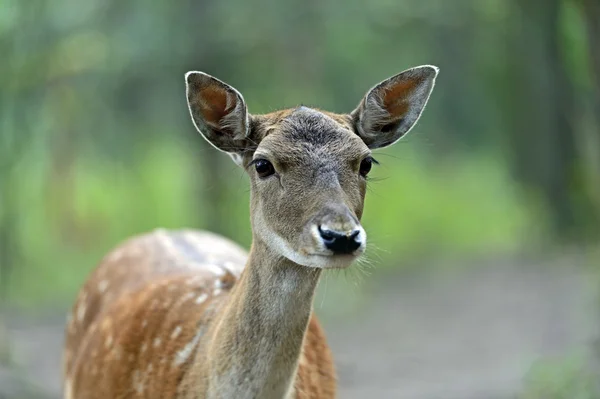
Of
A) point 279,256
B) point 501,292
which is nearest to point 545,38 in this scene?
point 501,292

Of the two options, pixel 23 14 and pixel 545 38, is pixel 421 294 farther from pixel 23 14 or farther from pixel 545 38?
pixel 23 14

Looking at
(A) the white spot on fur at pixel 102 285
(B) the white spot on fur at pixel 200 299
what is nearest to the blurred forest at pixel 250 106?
(A) the white spot on fur at pixel 102 285

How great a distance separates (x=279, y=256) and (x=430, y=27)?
10803 millimetres

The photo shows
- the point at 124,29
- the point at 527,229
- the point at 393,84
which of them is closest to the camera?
the point at 393,84

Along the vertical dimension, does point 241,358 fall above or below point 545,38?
below

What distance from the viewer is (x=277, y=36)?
1348 cm

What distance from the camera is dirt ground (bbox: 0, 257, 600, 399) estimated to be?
894 cm

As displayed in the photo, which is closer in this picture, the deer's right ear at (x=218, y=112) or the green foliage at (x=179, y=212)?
the deer's right ear at (x=218, y=112)

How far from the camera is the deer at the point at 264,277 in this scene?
13.0 feet

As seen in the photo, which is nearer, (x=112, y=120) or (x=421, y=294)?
(x=421, y=294)

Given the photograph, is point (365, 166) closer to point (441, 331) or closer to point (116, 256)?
point (116, 256)

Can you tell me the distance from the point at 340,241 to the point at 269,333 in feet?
2.09

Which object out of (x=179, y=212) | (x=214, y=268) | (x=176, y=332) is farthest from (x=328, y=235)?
(x=179, y=212)

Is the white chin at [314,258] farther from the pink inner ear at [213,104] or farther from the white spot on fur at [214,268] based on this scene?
the white spot on fur at [214,268]
